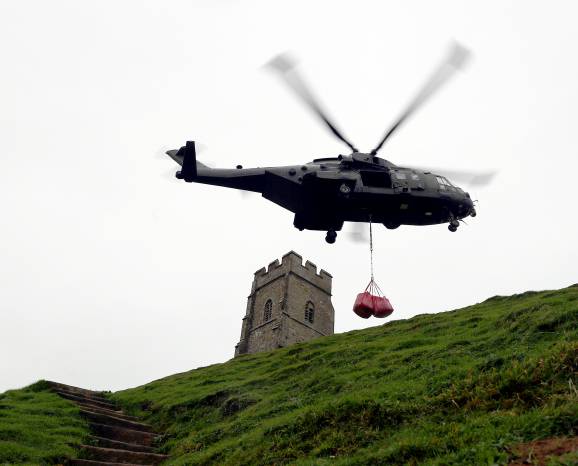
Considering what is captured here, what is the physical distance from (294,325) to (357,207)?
1514 inches

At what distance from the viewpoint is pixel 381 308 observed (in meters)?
15.0

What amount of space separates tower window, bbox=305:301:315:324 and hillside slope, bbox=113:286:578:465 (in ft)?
112

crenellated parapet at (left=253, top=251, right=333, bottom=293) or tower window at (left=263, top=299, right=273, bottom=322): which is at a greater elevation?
crenellated parapet at (left=253, top=251, right=333, bottom=293)

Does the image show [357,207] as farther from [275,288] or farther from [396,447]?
[275,288]

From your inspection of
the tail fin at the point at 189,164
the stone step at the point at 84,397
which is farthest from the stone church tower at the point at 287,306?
the tail fin at the point at 189,164

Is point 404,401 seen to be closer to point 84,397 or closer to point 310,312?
point 84,397

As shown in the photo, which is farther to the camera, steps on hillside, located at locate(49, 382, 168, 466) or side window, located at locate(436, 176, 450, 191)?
side window, located at locate(436, 176, 450, 191)

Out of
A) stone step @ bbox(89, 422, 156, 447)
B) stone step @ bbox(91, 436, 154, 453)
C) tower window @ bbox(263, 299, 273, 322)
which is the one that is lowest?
stone step @ bbox(91, 436, 154, 453)

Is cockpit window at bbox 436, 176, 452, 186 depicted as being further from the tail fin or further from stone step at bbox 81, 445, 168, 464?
stone step at bbox 81, 445, 168, 464

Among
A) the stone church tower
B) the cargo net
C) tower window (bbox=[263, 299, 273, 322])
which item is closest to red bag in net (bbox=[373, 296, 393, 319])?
the cargo net

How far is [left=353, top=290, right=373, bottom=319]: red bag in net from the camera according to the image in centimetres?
1491

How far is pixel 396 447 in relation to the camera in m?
9.28

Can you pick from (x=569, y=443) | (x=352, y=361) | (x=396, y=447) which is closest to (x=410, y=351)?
(x=352, y=361)

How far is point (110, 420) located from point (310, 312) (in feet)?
130
